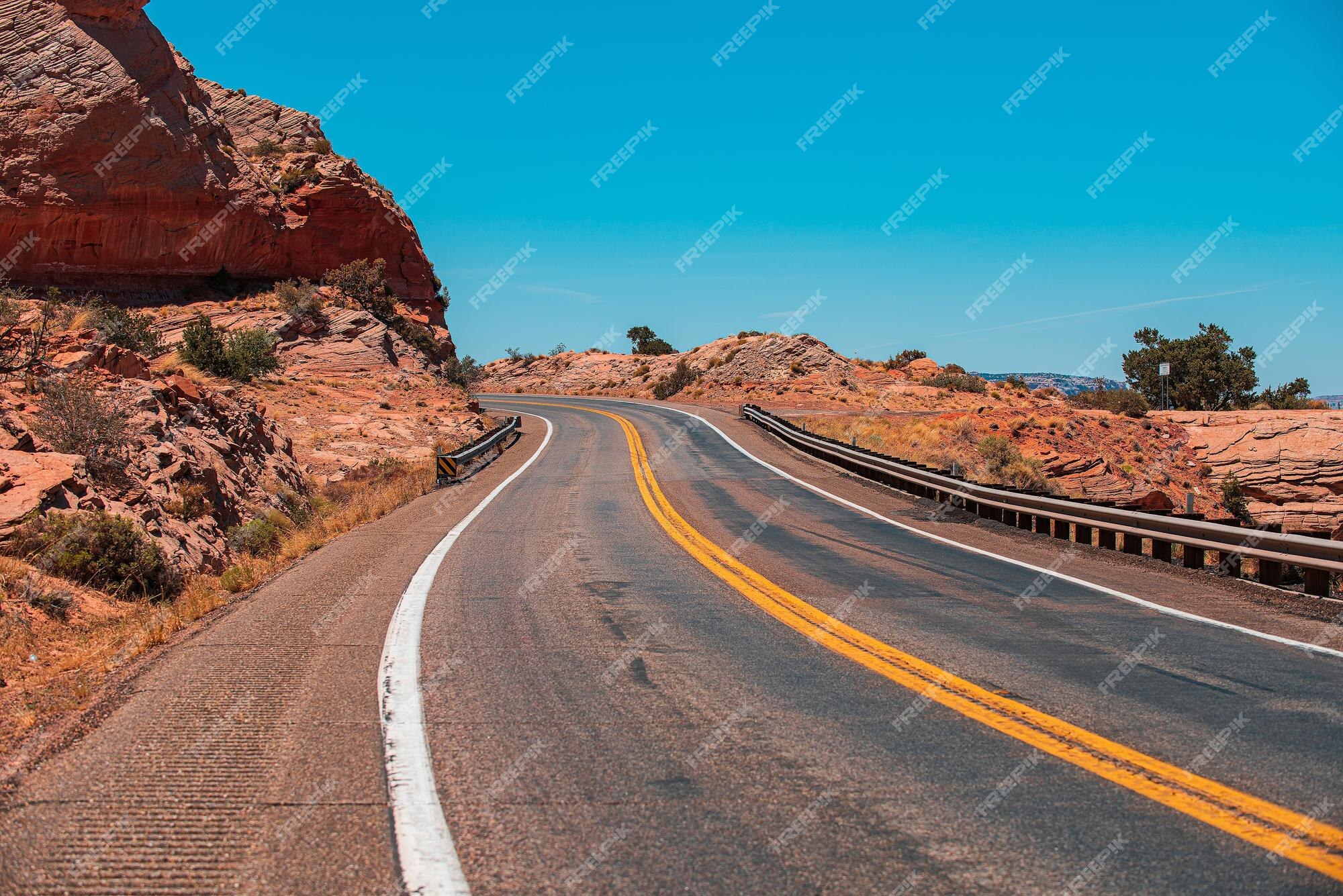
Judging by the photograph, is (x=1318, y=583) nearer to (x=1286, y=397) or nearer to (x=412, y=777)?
(x=412, y=777)

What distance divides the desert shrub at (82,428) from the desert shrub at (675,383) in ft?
164

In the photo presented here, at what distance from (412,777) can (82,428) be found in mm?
8749

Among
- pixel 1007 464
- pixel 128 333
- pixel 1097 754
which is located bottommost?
pixel 1007 464

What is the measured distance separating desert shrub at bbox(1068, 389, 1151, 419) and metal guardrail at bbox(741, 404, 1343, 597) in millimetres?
26465

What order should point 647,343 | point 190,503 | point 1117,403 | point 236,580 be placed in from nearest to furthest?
point 236,580
point 190,503
point 1117,403
point 647,343

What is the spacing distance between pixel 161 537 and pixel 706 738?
776cm

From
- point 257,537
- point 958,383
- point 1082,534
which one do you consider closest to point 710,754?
point 257,537

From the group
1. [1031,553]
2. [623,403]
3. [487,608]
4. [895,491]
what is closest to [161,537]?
[487,608]

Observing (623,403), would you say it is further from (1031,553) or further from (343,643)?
(343,643)

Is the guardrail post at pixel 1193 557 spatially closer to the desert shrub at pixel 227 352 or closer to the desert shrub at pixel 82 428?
the desert shrub at pixel 82 428

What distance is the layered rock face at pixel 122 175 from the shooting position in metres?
33.0

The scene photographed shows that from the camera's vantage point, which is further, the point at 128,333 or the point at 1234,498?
the point at 1234,498

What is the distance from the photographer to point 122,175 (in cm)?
3456

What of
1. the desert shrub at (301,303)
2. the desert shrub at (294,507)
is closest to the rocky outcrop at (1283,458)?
the desert shrub at (294,507)
